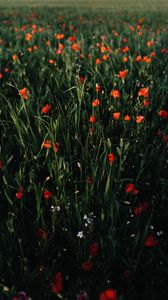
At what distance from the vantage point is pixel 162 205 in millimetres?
1893

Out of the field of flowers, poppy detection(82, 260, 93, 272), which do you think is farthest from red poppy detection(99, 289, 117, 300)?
poppy detection(82, 260, 93, 272)

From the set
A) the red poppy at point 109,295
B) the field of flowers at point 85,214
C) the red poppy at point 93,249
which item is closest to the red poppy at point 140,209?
the field of flowers at point 85,214

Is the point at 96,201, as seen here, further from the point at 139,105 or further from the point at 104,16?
the point at 104,16

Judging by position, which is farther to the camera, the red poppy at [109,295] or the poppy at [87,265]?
the poppy at [87,265]

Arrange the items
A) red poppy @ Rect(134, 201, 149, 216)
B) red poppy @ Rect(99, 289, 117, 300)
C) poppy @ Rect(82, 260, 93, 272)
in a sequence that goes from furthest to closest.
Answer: red poppy @ Rect(134, 201, 149, 216) → poppy @ Rect(82, 260, 93, 272) → red poppy @ Rect(99, 289, 117, 300)

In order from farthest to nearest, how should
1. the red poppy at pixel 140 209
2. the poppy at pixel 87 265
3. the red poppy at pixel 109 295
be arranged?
the red poppy at pixel 140 209 < the poppy at pixel 87 265 < the red poppy at pixel 109 295

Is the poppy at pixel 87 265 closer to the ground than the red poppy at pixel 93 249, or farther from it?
closer to the ground

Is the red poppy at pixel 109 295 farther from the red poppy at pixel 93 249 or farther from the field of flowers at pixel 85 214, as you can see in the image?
the red poppy at pixel 93 249

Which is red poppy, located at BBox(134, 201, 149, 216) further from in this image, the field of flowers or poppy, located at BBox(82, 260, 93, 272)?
poppy, located at BBox(82, 260, 93, 272)

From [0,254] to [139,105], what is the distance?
1508mm

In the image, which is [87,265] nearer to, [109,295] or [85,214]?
[109,295]

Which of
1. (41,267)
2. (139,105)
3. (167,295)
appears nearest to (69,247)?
(41,267)

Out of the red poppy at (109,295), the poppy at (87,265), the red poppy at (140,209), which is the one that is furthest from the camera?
the red poppy at (140,209)

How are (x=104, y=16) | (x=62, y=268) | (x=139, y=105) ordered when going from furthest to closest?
(x=104, y=16)
(x=139, y=105)
(x=62, y=268)
